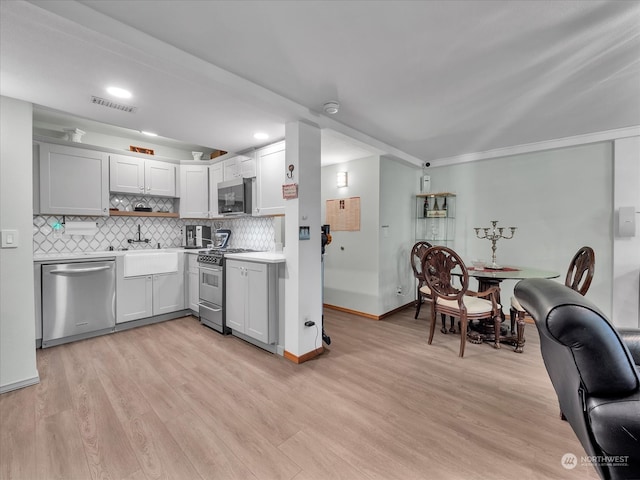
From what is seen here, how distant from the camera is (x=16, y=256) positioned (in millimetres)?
2113

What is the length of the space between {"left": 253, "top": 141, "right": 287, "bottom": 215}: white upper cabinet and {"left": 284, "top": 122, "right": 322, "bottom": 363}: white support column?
514 mm

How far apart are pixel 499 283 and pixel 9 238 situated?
4526mm

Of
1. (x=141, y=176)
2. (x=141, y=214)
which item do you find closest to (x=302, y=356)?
(x=141, y=214)

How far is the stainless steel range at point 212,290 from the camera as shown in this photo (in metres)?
3.23

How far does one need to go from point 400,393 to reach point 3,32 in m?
3.30

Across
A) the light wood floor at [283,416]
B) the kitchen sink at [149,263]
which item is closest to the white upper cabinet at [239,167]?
the kitchen sink at [149,263]

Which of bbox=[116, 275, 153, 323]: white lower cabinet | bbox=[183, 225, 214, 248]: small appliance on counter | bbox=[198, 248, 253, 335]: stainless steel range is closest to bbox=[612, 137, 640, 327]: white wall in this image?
bbox=[198, 248, 253, 335]: stainless steel range

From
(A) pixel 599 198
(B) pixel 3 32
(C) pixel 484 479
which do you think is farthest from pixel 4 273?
(A) pixel 599 198

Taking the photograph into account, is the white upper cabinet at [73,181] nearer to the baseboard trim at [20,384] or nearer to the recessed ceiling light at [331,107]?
the baseboard trim at [20,384]

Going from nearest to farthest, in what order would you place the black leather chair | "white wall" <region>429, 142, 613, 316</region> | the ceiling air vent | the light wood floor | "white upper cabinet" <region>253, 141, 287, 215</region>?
the black leather chair → the light wood floor → the ceiling air vent → "white upper cabinet" <region>253, 141, 287, 215</region> → "white wall" <region>429, 142, 613, 316</region>

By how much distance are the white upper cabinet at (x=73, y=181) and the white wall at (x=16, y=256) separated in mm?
1200

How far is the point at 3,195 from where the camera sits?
6.76 feet

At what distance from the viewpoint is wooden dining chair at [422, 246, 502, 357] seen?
8.84ft

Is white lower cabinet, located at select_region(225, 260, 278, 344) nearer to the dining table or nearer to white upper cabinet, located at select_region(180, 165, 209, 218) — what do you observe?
white upper cabinet, located at select_region(180, 165, 209, 218)
